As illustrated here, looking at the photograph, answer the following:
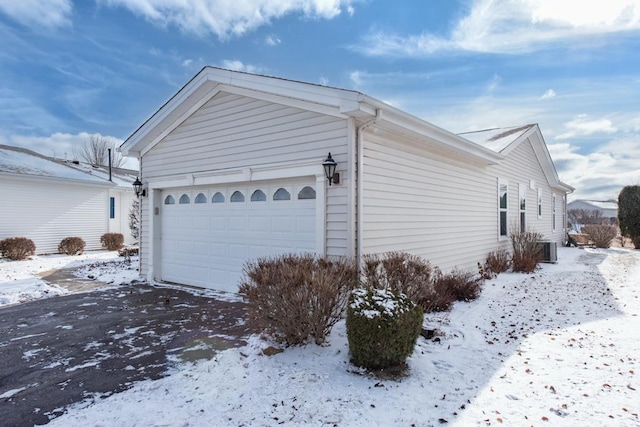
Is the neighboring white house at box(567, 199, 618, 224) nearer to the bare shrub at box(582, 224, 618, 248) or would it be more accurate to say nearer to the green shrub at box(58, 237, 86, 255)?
the bare shrub at box(582, 224, 618, 248)

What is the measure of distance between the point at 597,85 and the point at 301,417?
12.9 m

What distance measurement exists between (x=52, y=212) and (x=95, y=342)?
13.6 m

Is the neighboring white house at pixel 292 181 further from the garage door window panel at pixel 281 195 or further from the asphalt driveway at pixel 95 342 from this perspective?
the asphalt driveway at pixel 95 342

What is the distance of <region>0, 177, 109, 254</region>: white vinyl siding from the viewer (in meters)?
14.2

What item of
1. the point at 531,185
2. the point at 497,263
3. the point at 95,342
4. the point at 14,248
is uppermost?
the point at 531,185

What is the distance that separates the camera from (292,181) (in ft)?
22.2

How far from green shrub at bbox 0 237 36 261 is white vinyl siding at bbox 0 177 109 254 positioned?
0.89m

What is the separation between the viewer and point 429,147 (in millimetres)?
7785

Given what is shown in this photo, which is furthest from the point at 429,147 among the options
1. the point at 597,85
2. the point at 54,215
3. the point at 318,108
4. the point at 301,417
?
the point at 54,215

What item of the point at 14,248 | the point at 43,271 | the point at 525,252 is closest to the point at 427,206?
the point at 525,252

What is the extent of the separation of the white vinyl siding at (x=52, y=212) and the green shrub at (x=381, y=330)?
16018 millimetres

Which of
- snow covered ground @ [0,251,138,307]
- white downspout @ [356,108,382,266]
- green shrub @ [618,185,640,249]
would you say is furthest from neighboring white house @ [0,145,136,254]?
green shrub @ [618,185,640,249]

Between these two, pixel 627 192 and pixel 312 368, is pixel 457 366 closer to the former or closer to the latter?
pixel 312 368

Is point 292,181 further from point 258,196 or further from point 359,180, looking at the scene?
point 359,180
